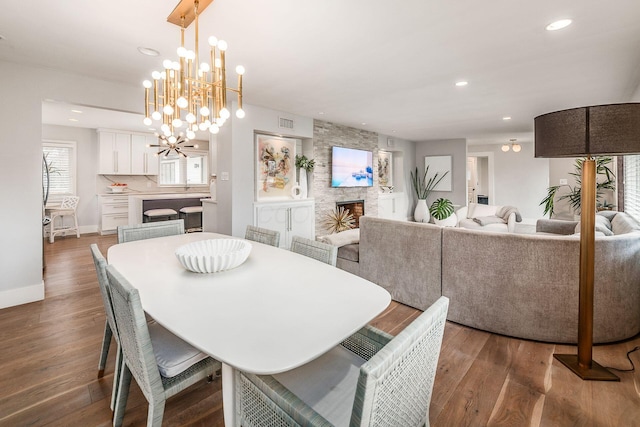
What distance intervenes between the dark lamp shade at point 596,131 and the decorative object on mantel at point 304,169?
399 cm

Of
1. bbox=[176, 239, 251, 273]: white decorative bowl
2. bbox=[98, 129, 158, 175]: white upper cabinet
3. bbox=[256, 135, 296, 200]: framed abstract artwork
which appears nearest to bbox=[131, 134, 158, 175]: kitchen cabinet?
bbox=[98, 129, 158, 175]: white upper cabinet

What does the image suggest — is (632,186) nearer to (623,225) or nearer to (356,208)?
(623,225)

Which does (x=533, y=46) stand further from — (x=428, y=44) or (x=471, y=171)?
(x=471, y=171)

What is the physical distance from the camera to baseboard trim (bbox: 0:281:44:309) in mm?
2908

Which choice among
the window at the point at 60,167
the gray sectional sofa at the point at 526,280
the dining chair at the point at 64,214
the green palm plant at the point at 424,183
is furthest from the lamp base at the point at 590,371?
the window at the point at 60,167

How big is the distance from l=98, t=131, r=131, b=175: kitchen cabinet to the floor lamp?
24.9 ft

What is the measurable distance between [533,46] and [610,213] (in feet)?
8.23

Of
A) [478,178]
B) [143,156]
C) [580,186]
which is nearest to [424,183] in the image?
[478,178]

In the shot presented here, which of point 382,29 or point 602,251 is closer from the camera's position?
point 602,251

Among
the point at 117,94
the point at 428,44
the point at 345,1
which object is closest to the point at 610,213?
the point at 428,44

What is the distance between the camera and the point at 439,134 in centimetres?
724

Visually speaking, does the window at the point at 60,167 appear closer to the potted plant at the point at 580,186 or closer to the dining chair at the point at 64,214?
the dining chair at the point at 64,214

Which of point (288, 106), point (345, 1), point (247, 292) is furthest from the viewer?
point (288, 106)

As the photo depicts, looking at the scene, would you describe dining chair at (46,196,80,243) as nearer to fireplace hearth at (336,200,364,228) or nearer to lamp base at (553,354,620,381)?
fireplace hearth at (336,200,364,228)
